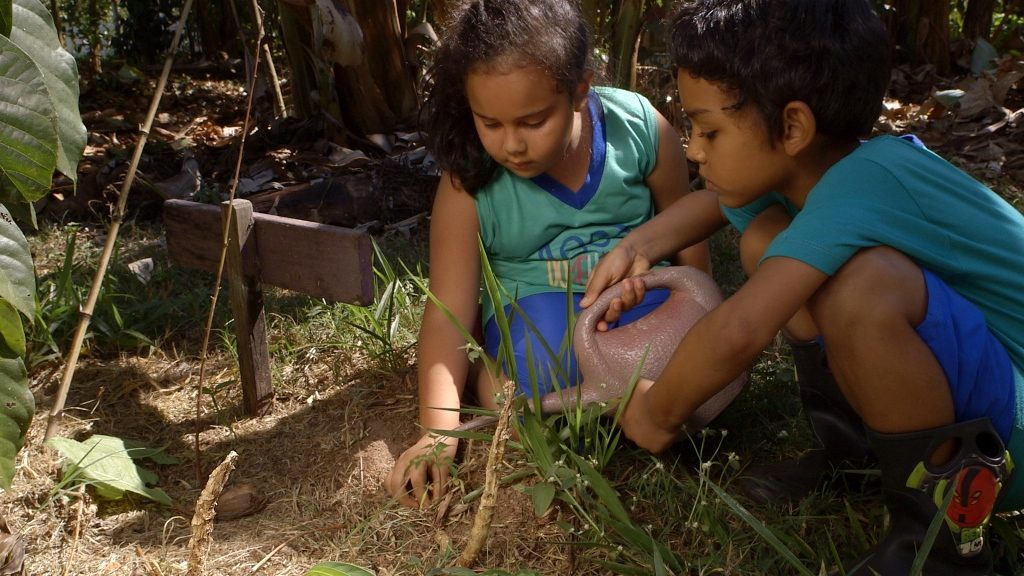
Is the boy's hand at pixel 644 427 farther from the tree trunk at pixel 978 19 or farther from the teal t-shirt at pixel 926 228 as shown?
the tree trunk at pixel 978 19

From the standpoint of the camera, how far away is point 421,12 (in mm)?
5695

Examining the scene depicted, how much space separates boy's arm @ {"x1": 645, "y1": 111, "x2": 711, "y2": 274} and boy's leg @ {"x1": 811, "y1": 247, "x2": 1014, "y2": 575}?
76cm

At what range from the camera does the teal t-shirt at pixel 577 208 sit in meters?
2.14

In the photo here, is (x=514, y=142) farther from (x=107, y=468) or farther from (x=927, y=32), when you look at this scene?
(x=927, y=32)

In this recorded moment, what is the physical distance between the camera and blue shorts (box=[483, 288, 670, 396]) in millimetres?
1992

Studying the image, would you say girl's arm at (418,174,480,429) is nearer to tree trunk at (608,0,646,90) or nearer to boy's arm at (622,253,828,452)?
boy's arm at (622,253,828,452)

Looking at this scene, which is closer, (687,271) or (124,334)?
(687,271)

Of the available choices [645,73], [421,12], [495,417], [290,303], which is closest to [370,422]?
[495,417]

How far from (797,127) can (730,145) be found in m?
0.11

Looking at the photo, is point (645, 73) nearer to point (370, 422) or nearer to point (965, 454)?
point (370, 422)

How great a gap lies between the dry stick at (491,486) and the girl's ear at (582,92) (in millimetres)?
741

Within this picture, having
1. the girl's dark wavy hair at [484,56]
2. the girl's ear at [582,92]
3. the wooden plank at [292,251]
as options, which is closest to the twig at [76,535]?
the wooden plank at [292,251]

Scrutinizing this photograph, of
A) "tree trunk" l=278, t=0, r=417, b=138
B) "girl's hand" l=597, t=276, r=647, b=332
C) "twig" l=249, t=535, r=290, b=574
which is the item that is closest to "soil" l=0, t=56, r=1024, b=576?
"twig" l=249, t=535, r=290, b=574

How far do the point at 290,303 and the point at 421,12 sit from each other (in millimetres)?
3228
